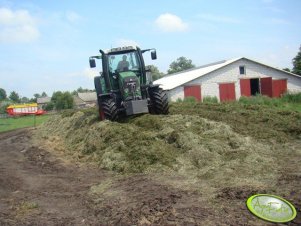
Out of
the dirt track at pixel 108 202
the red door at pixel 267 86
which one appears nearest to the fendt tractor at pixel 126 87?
the dirt track at pixel 108 202

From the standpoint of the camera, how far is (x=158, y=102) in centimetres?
1301

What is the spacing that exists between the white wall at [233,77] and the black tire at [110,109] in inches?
742

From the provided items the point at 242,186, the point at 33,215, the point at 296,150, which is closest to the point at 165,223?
the point at 242,186

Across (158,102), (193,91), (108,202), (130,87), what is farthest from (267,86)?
(108,202)

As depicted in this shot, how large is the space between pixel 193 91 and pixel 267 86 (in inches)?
273

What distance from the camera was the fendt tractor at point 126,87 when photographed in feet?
40.7

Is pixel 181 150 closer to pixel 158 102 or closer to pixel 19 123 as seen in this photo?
pixel 158 102

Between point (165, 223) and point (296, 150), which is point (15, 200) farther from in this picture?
point (296, 150)

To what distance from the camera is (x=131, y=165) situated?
322 inches

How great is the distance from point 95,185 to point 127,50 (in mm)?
7451

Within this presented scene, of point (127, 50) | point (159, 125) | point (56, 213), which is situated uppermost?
point (127, 50)

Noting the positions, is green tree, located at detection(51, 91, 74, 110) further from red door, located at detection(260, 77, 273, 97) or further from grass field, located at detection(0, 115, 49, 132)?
red door, located at detection(260, 77, 273, 97)

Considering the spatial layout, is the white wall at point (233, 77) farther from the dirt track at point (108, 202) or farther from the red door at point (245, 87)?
the dirt track at point (108, 202)

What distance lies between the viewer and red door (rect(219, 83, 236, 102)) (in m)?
33.0
